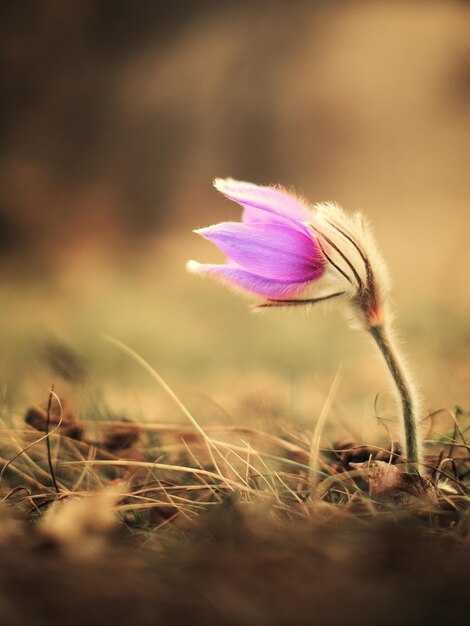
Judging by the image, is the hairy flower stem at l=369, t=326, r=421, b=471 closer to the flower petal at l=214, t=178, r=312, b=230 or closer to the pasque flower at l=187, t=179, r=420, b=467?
the pasque flower at l=187, t=179, r=420, b=467

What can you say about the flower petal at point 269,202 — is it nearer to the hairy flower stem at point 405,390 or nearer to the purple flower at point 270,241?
the purple flower at point 270,241

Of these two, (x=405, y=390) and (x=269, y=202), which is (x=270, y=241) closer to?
(x=269, y=202)

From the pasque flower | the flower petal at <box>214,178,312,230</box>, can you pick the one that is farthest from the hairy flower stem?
the flower petal at <box>214,178,312,230</box>

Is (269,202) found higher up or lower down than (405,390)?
higher up

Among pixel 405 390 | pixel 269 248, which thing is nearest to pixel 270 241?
pixel 269 248

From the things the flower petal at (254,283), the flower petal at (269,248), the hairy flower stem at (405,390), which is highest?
the flower petal at (269,248)

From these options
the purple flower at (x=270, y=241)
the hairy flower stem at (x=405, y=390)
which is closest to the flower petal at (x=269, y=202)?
the purple flower at (x=270, y=241)
